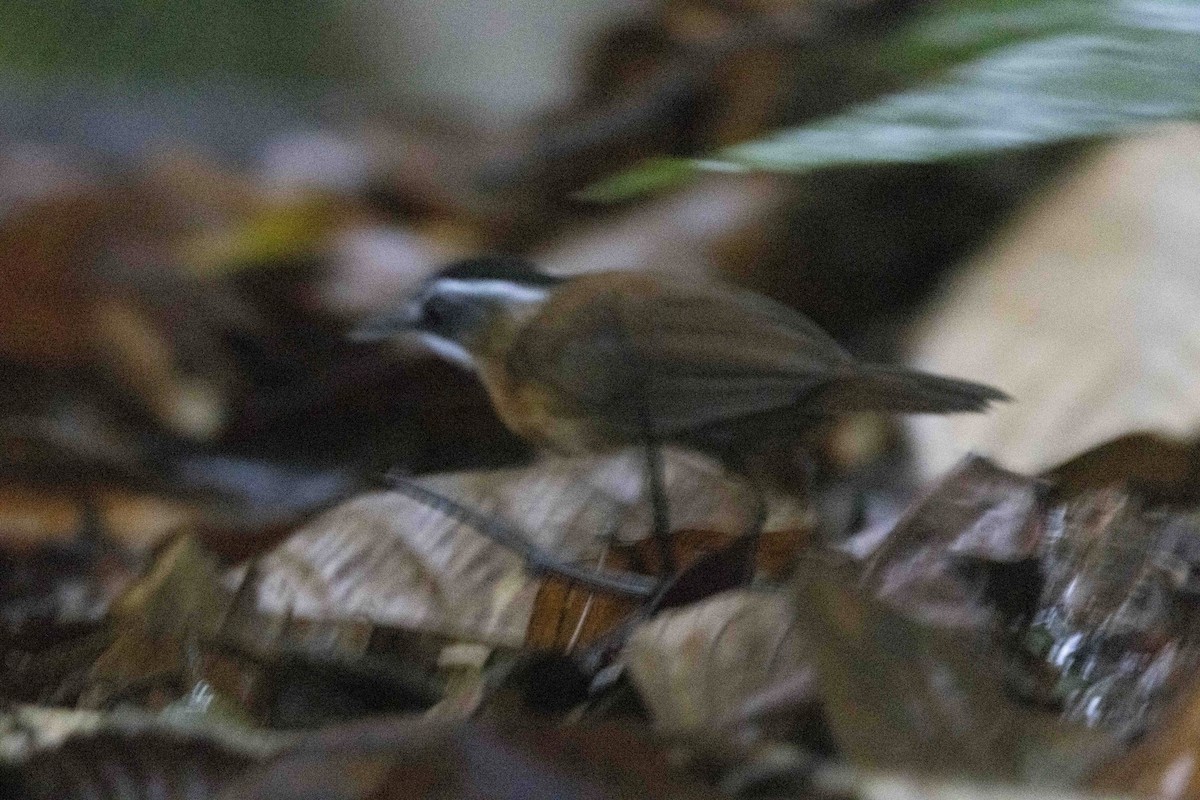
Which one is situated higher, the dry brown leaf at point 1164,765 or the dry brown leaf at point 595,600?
the dry brown leaf at point 1164,765

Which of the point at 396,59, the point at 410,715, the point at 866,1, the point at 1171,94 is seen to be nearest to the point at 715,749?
the point at 410,715

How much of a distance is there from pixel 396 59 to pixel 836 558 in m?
7.30

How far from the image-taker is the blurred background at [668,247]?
1767 mm

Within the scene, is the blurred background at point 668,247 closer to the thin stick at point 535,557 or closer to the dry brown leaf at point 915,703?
the thin stick at point 535,557

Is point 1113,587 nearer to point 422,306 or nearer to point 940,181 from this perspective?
point 422,306

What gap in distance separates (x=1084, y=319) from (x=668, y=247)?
116cm

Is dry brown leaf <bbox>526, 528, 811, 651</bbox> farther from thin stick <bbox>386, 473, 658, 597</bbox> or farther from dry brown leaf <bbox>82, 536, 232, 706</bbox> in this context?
dry brown leaf <bbox>82, 536, 232, 706</bbox>

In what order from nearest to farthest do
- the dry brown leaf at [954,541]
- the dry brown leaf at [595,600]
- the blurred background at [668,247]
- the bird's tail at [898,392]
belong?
1. the dry brown leaf at [954,541]
2. the dry brown leaf at [595,600]
3. the blurred background at [668,247]
4. the bird's tail at [898,392]

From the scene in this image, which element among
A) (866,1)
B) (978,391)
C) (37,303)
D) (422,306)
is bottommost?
(37,303)

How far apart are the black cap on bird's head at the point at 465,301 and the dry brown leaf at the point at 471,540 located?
20.1 inches

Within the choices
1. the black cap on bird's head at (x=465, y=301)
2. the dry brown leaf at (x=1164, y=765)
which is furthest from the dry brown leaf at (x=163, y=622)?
the black cap on bird's head at (x=465, y=301)

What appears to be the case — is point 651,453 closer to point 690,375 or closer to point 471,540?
point 471,540

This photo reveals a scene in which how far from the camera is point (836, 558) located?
4.66 ft

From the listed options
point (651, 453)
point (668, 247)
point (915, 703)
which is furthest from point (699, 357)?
point (668, 247)
